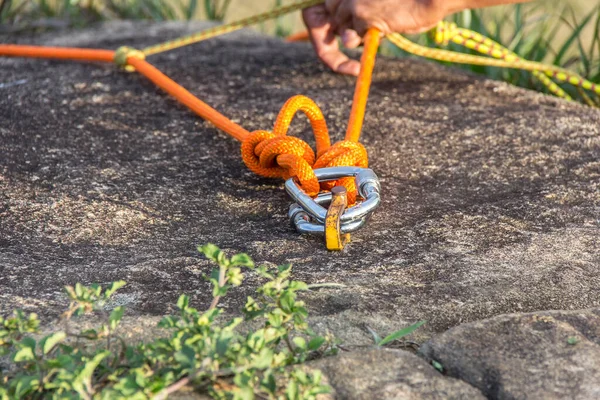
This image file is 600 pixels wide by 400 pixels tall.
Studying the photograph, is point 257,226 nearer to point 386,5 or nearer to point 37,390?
point 37,390

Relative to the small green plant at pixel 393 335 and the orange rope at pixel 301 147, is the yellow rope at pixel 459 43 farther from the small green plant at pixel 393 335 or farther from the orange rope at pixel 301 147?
the small green plant at pixel 393 335

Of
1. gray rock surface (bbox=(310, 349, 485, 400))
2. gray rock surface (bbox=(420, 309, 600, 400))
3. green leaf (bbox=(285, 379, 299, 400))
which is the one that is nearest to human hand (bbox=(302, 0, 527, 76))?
gray rock surface (bbox=(420, 309, 600, 400))

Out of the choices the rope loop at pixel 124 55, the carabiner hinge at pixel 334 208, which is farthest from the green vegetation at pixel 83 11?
the carabiner hinge at pixel 334 208

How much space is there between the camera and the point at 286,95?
6.61 feet

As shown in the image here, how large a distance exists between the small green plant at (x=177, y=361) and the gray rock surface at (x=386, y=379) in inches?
1.4

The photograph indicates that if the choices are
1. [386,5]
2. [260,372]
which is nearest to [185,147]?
[386,5]

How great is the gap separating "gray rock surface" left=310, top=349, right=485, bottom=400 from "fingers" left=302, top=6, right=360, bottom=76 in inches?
49.5

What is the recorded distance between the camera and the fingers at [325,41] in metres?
2.13

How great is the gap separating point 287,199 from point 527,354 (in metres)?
0.64

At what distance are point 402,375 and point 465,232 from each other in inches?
18.6

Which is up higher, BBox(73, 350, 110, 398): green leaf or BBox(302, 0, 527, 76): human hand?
BBox(302, 0, 527, 76): human hand

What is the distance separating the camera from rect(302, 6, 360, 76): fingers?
6.98ft

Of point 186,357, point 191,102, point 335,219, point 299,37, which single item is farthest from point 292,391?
point 299,37

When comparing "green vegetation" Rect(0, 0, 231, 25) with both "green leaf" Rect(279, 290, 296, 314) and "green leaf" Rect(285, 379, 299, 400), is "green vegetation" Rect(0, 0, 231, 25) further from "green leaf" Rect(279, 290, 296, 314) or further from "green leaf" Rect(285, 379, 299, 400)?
"green leaf" Rect(285, 379, 299, 400)
